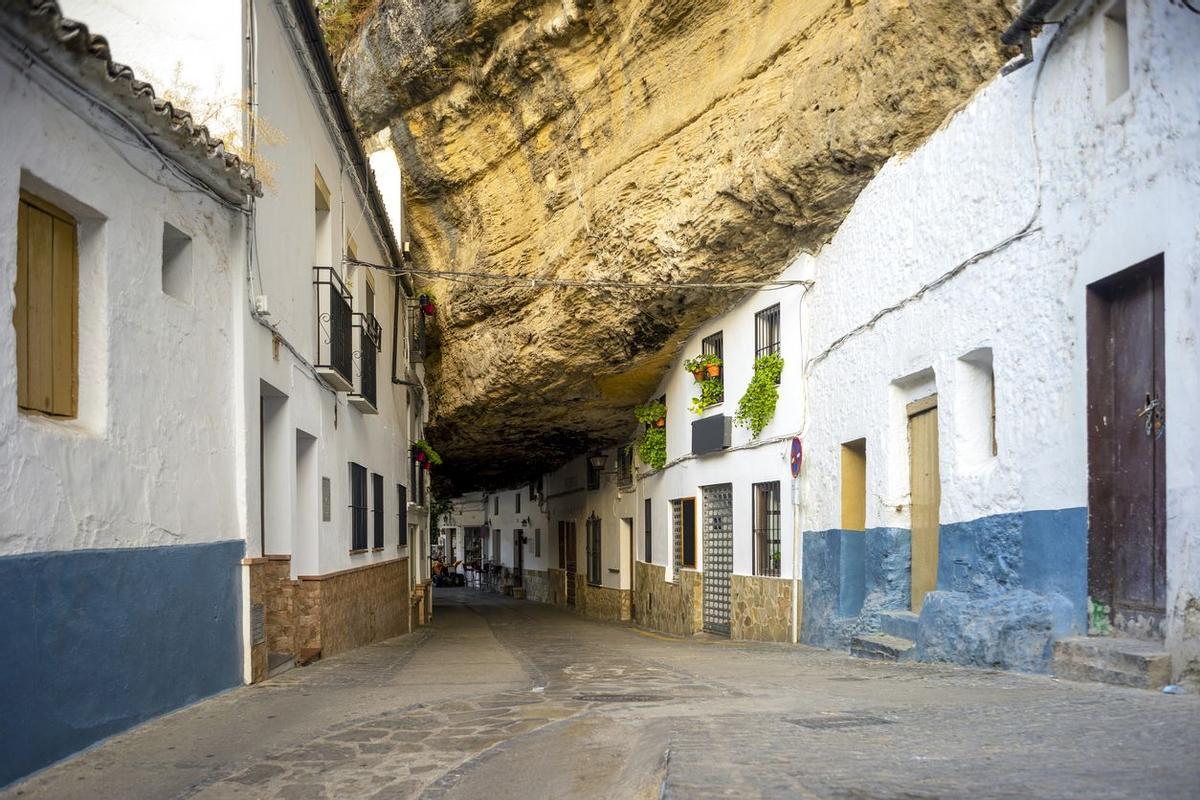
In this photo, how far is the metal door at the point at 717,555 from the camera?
16.2 meters

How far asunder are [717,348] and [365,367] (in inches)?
225

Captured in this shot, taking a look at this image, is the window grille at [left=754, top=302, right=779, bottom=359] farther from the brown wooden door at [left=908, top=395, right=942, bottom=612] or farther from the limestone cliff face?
the brown wooden door at [left=908, top=395, right=942, bottom=612]

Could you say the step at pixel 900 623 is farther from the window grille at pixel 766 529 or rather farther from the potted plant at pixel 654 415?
the potted plant at pixel 654 415

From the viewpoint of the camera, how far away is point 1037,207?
807 centimetres

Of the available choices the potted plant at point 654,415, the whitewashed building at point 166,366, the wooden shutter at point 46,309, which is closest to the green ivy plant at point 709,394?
the potted plant at point 654,415

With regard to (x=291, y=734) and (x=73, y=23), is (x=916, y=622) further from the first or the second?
(x=73, y=23)

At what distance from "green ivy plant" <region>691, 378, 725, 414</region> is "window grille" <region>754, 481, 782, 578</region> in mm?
2108

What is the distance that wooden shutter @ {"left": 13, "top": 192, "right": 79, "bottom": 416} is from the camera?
18.5ft

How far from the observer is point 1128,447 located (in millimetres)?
7004

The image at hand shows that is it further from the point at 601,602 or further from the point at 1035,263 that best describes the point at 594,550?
the point at 1035,263

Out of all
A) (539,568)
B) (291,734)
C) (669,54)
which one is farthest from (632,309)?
(539,568)

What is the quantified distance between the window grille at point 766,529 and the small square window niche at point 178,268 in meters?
8.68

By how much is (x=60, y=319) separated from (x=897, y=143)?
8212mm

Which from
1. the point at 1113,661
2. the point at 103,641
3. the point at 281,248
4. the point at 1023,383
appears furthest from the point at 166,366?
the point at 1113,661
